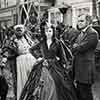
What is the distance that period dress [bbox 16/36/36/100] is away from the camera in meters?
5.61

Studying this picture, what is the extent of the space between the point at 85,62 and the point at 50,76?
2.15 ft

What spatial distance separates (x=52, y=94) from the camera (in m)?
5.01

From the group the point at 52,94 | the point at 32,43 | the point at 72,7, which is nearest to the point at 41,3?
the point at 72,7

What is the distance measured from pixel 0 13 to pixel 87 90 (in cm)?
1960

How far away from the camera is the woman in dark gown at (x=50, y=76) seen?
16.4 ft

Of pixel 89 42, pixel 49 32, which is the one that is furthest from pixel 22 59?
pixel 89 42

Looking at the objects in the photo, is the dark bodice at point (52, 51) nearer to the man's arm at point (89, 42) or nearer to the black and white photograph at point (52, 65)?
the black and white photograph at point (52, 65)

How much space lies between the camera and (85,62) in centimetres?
497

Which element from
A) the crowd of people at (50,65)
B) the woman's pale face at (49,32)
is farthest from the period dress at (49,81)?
the woman's pale face at (49,32)

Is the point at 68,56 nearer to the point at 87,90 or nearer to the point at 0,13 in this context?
the point at 87,90

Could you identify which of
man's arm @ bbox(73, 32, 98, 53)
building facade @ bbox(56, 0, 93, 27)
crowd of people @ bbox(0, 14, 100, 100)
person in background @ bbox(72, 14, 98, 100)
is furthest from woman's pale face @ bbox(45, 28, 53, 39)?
building facade @ bbox(56, 0, 93, 27)

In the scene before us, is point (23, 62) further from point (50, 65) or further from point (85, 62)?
point (85, 62)

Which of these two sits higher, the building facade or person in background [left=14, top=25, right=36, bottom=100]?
the building facade

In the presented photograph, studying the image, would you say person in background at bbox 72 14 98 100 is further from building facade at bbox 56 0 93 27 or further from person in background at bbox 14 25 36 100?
building facade at bbox 56 0 93 27
